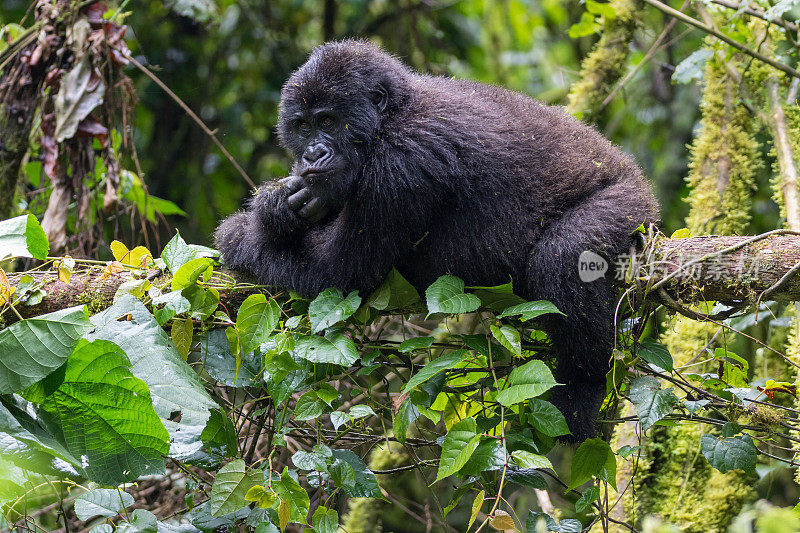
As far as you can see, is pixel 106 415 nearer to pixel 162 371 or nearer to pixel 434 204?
pixel 162 371

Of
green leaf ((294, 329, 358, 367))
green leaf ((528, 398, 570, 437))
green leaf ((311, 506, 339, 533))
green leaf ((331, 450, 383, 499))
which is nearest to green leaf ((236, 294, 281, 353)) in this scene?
green leaf ((294, 329, 358, 367))

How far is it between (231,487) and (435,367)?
693 mm

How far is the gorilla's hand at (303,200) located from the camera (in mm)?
2686

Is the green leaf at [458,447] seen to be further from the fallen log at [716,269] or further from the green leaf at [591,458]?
the fallen log at [716,269]

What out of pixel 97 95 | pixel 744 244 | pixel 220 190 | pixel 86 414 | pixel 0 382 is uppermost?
pixel 97 95

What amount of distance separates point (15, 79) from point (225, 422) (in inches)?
96.7

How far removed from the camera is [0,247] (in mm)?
2223

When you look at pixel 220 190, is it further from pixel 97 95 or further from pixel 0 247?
pixel 0 247

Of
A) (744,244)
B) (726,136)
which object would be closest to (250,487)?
(744,244)

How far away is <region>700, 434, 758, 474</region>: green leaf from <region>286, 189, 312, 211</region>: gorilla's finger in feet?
5.13

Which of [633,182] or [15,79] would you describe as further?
[15,79]

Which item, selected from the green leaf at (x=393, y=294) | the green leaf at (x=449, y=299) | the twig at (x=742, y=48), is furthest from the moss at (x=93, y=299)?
the twig at (x=742, y=48)

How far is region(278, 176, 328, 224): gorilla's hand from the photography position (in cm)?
269
